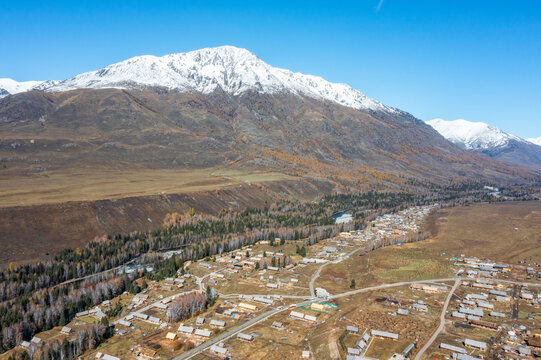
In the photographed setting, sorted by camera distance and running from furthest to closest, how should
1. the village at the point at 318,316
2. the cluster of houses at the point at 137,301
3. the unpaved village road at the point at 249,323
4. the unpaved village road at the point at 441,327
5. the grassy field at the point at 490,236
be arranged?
1. the grassy field at the point at 490,236
2. the cluster of houses at the point at 137,301
3. the unpaved village road at the point at 249,323
4. the village at the point at 318,316
5. the unpaved village road at the point at 441,327

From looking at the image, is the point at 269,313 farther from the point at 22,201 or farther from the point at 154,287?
the point at 22,201

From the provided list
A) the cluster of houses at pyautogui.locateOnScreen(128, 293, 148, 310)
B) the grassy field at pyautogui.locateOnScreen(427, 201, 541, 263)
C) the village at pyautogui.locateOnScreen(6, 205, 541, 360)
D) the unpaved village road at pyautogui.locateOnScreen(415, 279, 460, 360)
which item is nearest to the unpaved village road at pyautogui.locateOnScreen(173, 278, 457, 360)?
the village at pyautogui.locateOnScreen(6, 205, 541, 360)

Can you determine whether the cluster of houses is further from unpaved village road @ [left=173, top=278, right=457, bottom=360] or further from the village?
unpaved village road @ [left=173, top=278, right=457, bottom=360]

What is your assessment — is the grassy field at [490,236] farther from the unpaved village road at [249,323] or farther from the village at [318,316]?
the unpaved village road at [249,323]

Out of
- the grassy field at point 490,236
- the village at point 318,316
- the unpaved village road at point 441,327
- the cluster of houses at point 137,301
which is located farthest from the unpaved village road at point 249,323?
the grassy field at point 490,236

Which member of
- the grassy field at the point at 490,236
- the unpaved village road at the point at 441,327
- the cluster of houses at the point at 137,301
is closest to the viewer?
the unpaved village road at the point at 441,327

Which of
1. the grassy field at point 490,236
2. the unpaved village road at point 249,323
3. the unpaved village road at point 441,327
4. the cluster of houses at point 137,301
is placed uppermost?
the grassy field at point 490,236

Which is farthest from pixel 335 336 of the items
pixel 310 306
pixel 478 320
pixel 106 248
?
pixel 106 248

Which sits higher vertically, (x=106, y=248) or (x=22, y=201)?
(x=22, y=201)
